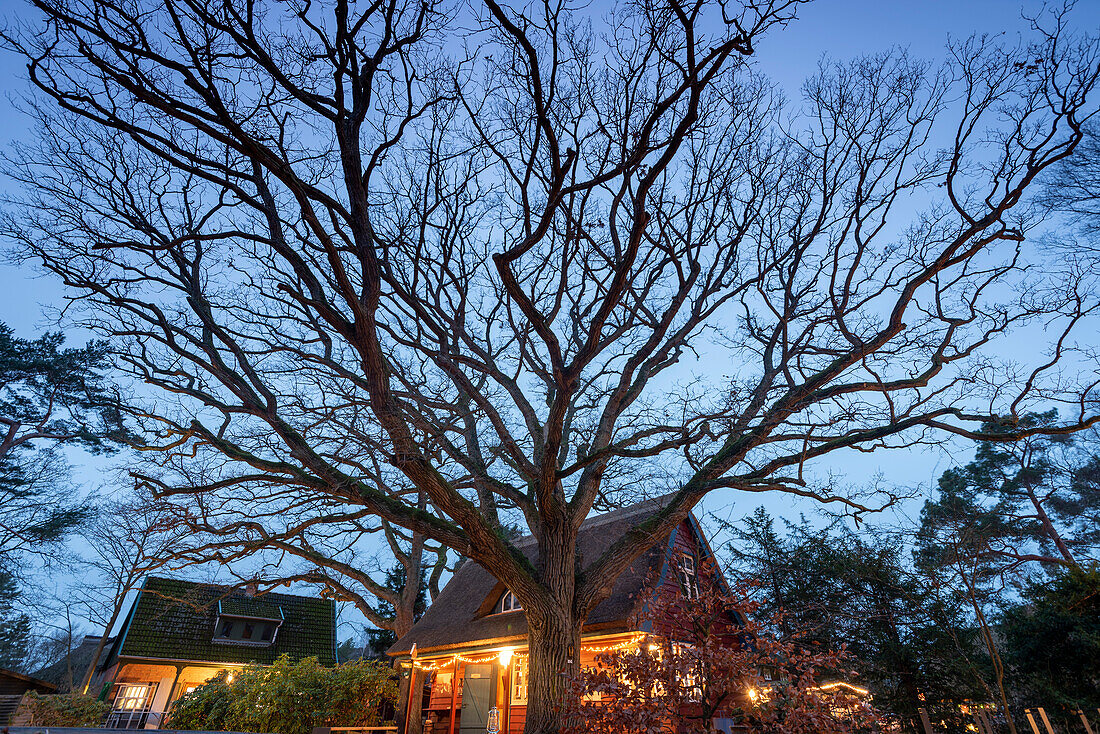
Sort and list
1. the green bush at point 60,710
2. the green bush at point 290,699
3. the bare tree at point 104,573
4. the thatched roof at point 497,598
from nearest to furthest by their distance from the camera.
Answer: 1. the thatched roof at point 497,598
2. the green bush at point 290,699
3. the green bush at point 60,710
4. the bare tree at point 104,573

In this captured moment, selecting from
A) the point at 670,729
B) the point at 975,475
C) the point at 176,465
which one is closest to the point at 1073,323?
the point at 670,729

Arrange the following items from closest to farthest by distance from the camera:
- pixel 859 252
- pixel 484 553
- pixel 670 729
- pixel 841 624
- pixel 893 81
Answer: pixel 670 729 < pixel 484 553 < pixel 893 81 < pixel 859 252 < pixel 841 624

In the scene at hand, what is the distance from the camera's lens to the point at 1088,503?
18156 millimetres

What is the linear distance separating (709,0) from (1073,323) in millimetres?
7559

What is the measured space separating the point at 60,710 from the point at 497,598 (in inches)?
484

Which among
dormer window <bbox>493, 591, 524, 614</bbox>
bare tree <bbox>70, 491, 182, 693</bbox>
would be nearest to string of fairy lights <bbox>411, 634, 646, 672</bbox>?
dormer window <bbox>493, 591, 524, 614</bbox>

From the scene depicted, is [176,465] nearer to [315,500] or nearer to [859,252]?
[315,500]

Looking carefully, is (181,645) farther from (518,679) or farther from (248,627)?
(518,679)

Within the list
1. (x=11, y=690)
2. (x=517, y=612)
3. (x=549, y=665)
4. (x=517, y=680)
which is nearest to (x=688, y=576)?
(x=517, y=612)

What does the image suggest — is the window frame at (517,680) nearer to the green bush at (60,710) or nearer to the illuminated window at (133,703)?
the green bush at (60,710)

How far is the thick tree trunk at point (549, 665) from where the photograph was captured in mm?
6750

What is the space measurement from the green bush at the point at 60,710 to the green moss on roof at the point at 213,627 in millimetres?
2691

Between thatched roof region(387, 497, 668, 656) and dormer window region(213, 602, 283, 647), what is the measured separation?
9.37 m

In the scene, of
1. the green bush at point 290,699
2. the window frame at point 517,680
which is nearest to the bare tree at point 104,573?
the green bush at point 290,699
